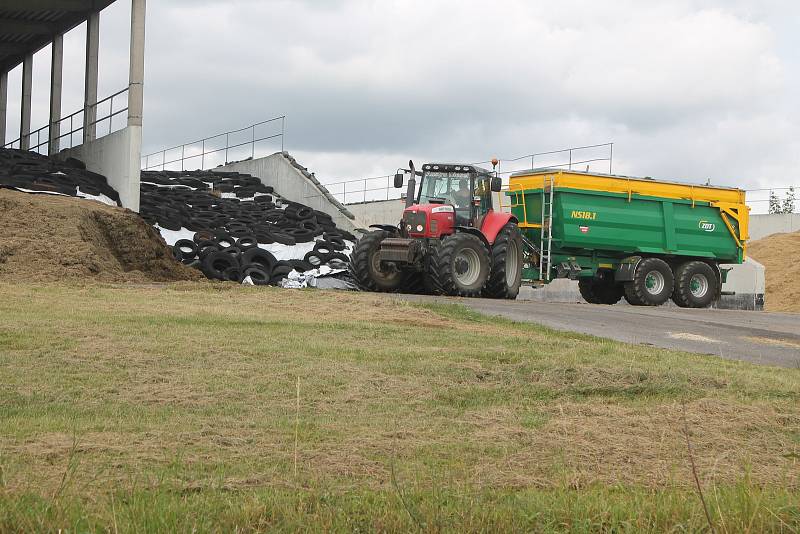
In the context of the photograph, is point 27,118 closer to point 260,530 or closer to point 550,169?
point 550,169

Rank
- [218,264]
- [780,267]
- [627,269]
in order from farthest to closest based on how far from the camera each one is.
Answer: [780,267]
[627,269]
[218,264]

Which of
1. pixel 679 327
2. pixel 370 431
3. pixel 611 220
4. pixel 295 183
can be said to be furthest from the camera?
→ pixel 295 183

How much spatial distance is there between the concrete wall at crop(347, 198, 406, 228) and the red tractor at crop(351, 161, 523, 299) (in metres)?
14.8

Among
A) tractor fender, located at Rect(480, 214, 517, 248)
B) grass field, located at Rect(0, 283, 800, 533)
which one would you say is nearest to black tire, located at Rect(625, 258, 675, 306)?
tractor fender, located at Rect(480, 214, 517, 248)

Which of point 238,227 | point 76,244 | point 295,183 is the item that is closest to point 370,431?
point 76,244

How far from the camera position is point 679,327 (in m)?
18.2

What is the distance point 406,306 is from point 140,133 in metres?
13.7

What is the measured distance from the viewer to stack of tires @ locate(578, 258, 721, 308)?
26.6 metres

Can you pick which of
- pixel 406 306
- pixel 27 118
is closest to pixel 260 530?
pixel 406 306

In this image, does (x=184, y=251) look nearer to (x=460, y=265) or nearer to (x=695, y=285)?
(x=460, y=265)

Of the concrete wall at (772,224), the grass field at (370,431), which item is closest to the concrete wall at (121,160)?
the grass field at (370,431)

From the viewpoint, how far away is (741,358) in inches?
577

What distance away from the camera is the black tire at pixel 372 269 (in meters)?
22.8

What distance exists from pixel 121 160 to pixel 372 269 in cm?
993
